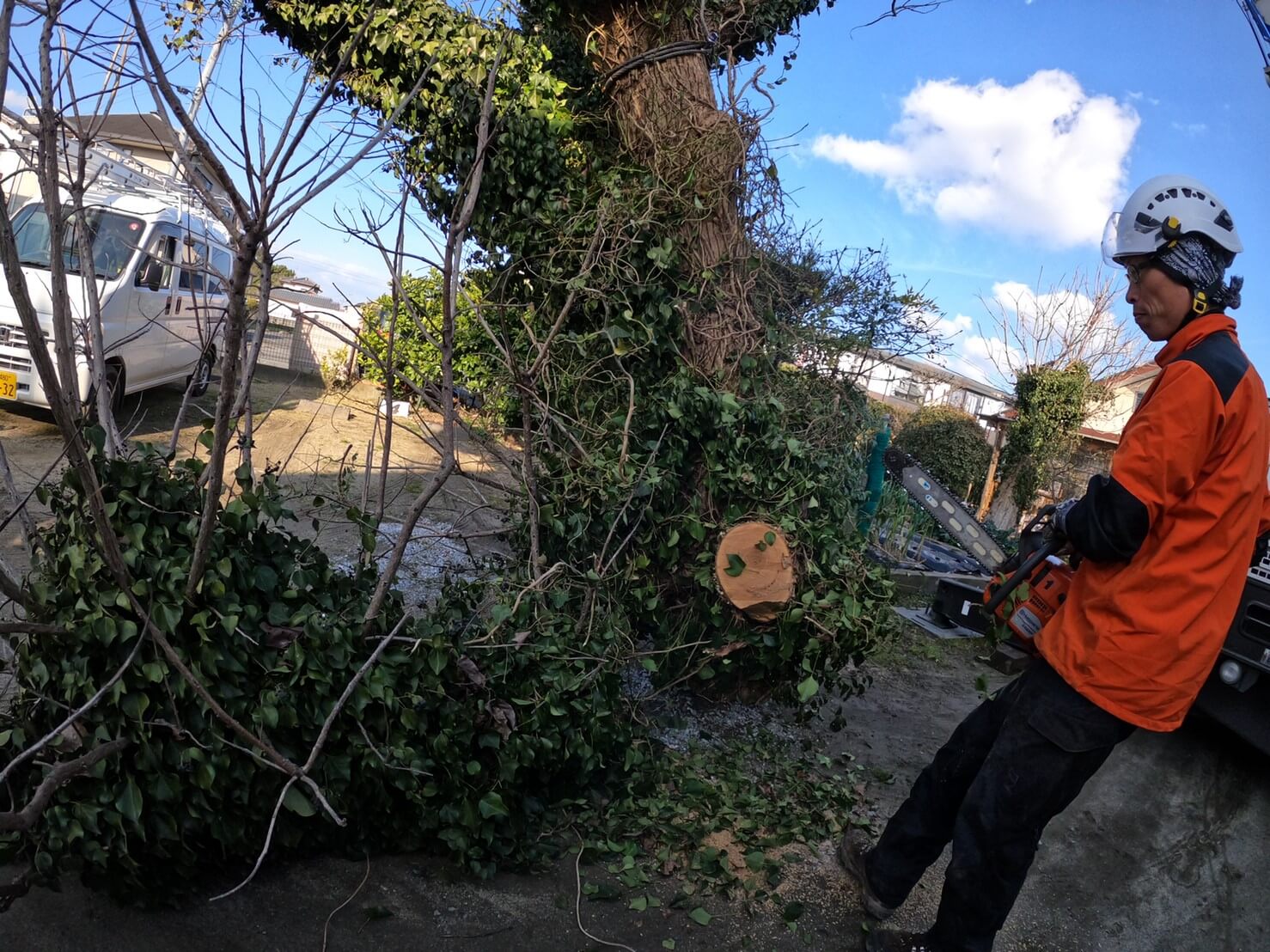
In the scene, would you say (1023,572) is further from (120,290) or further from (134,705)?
(120,290)

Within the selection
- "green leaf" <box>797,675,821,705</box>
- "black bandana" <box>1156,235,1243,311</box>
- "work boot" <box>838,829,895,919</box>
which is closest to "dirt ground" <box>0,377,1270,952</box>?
"work boot" <box>838,829,895,919</box>

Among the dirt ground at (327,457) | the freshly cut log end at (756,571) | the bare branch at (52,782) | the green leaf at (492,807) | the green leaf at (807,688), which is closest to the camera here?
the bare branch at (52,782)

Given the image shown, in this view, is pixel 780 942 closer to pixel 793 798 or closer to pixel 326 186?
pixel 793 798

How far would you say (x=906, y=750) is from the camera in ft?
14.5

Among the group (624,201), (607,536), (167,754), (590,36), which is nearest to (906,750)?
(607,536)

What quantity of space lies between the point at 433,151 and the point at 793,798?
420 cm

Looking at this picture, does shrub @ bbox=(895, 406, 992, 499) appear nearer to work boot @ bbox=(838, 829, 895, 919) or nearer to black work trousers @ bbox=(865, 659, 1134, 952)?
work boot @ bbox=(838, 829, 895, 919)

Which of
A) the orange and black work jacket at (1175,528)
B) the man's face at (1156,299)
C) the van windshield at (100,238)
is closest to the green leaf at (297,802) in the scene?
the orange and black work jacket at (1175,528)

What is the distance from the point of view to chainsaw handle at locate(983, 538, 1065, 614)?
2615 mm

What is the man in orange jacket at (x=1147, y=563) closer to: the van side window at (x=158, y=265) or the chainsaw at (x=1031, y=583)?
the chainsaw at (x=1031, y=583)

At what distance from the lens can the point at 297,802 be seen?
2.41 metres

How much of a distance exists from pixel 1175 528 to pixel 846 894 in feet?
5.76

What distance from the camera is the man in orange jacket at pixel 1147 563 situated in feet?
7.43

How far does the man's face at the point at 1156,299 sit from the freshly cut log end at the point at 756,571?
5.48ft
